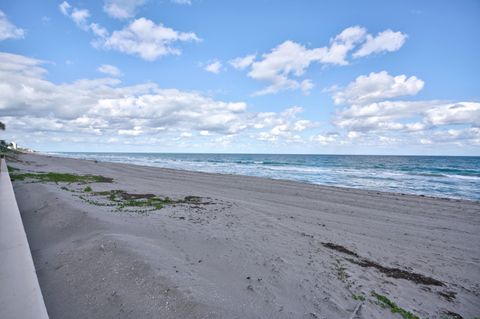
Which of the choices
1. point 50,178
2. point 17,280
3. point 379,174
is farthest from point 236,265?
point 379,174

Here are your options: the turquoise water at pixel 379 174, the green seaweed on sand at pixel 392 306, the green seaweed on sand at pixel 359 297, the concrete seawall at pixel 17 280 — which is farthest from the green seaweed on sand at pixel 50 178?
the turquoise water at pixel 379 174

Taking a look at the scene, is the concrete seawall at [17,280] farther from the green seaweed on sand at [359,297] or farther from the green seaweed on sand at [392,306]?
the green seaweed on sand at [392,306]

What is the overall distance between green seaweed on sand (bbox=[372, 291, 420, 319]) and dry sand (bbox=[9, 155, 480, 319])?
85 mm

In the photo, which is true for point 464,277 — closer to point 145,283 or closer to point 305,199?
point 145,283

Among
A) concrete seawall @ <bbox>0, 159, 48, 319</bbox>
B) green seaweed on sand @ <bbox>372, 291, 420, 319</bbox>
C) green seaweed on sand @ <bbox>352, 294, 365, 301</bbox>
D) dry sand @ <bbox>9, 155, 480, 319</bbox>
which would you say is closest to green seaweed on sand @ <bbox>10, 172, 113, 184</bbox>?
dry sand @ <bbox>9, 155, 480, 319</bbox>

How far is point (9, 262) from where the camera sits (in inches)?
117

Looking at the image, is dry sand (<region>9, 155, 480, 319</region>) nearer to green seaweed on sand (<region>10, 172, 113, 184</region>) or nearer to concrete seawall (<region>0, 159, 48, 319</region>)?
concrete seawall (<region>0, 159, 48, 319</region>)

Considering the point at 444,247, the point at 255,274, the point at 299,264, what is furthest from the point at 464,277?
the point at 255,274

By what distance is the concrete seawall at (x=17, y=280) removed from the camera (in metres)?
2.17

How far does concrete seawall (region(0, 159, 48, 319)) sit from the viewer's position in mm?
2174

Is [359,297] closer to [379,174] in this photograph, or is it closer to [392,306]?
[392,306]

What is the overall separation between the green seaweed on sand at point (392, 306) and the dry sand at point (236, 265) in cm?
9

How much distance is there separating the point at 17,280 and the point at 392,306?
4.76m

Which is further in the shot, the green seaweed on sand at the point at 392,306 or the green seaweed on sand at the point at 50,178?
the green seaweed on sand at the point at 50,178
